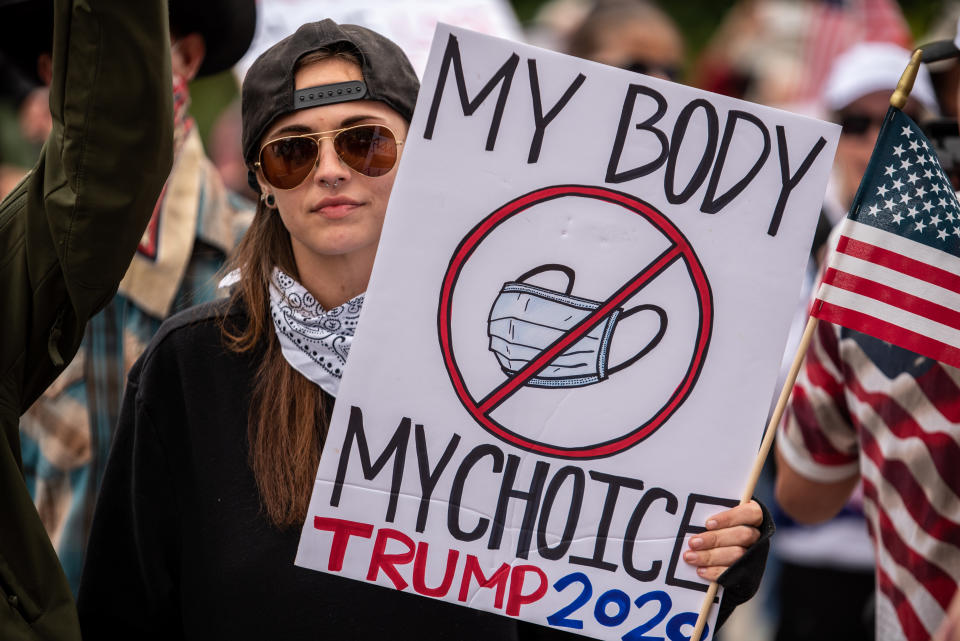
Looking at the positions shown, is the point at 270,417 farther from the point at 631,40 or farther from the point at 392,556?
the point at 631,40

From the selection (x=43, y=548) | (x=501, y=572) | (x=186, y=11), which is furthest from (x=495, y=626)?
(x=186, y=11)

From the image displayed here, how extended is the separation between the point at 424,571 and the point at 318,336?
0.46 metres

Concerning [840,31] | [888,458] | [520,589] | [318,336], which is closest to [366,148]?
[318,336]

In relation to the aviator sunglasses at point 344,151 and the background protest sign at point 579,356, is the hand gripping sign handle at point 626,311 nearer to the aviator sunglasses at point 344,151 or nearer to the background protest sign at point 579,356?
the background protest sign at point 579,356

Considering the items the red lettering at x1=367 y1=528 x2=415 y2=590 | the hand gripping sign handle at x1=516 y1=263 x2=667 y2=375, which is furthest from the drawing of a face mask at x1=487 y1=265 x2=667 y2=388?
the red lettering at x1=367 y1=528 x2=415 y2=590

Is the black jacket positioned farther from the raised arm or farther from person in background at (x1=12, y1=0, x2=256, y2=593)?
person in background at (x1=12, y1=0, x2=256, y2=593)

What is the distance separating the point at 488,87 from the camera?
2.02 meters

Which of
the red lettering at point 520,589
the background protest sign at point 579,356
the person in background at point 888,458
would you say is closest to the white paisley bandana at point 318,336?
the background protest sign at point 579,356

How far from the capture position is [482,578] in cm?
203

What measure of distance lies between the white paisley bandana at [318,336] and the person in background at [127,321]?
0.77m

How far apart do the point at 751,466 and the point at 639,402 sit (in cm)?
21

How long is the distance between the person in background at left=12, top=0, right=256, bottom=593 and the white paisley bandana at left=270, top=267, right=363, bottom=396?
2.53ft

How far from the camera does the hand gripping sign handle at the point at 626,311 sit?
6.67 feet

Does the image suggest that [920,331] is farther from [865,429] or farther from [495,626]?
[495,626]
